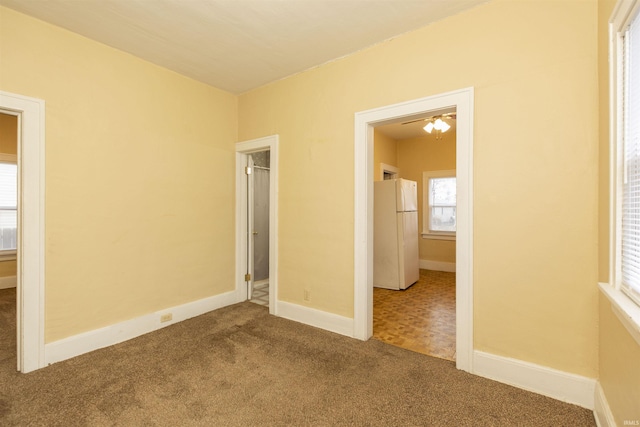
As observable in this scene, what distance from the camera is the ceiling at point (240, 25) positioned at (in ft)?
7.08

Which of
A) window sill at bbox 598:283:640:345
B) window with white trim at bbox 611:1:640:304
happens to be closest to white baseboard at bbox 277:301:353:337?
window sill at bbox 598:283:640:345

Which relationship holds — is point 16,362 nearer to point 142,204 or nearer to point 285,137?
point 142,204

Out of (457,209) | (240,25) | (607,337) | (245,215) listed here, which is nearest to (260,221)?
(245,215)

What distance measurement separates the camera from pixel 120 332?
275 centimetres

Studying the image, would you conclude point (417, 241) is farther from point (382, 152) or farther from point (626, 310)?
point (626, 310)

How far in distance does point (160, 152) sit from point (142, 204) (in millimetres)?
585

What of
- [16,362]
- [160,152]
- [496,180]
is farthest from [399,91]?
[16,362]

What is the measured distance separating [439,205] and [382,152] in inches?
65.9

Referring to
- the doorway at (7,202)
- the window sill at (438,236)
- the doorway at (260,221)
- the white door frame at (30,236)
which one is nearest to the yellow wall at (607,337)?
the white door frame at (30,236)

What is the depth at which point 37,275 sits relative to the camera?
228cm

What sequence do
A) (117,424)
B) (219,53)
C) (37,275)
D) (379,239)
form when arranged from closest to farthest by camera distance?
(117,424) → (37,275) → (219,53) → (379,239)

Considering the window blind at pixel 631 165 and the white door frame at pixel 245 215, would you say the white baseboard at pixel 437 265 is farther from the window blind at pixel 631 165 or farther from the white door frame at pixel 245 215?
the window blind at pixel 631 165

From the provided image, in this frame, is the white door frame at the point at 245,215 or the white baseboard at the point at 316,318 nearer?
the white baseboard at the point at 316,318

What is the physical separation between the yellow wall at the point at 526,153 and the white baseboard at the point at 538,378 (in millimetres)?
47
